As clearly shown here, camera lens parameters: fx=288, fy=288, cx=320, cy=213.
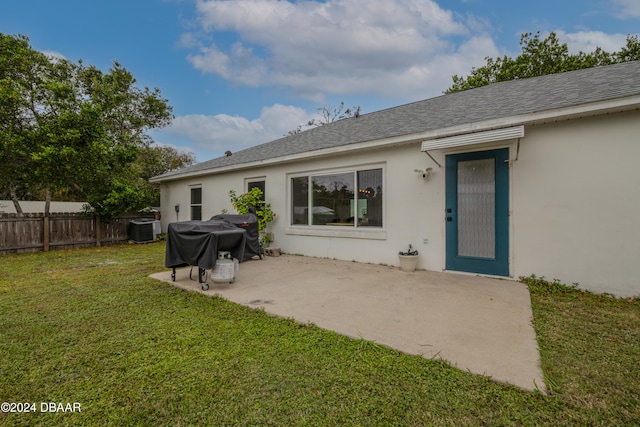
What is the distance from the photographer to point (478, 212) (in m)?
4.89

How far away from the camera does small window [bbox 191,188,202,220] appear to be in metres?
10.5

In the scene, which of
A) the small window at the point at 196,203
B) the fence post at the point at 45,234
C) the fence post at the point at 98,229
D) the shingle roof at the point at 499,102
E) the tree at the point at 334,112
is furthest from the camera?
the tree at the point at 334,112

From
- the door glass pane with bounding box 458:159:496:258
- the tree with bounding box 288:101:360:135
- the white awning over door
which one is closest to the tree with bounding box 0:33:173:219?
the white awning over door

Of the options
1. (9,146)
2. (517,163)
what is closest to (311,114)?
(9,146)

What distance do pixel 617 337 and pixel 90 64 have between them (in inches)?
805

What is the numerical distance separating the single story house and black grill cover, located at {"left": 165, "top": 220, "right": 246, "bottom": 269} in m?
2.89

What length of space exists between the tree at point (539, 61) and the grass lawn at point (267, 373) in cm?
1665

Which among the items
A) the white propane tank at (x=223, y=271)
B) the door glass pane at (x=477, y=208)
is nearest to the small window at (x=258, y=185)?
the white propane tank at (x=223, y=271)

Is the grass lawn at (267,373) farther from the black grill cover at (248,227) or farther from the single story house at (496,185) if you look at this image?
the black grill cover at (248,227)

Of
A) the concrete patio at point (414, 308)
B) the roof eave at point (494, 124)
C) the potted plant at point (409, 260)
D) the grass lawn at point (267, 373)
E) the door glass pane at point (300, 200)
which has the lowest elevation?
the grass lawn at point (267, 373)

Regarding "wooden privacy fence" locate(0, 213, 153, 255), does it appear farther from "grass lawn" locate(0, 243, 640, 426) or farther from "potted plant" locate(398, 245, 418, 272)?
"potted plant" locate(398, 245, 418, 272)

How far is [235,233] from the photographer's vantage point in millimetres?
4344

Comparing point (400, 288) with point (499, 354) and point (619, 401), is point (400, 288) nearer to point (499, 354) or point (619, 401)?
point (499, 354)

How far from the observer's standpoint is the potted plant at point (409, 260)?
5.31m
